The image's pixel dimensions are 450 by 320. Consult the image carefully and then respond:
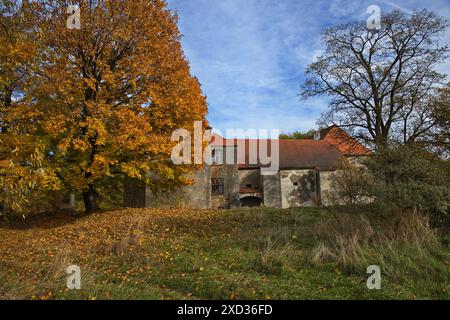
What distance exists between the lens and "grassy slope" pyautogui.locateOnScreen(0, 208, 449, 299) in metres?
6.09

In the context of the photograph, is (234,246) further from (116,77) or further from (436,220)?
(116,77)

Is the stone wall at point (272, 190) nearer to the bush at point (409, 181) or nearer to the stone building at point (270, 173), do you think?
the stone building at point (270, 173)

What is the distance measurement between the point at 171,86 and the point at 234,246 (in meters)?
7.89

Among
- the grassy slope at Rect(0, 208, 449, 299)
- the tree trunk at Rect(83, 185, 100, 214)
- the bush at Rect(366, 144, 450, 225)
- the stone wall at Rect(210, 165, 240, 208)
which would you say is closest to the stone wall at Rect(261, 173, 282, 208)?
the stone wall at Rect(210, 165, 240, 208)

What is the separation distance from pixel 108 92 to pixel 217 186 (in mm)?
18319

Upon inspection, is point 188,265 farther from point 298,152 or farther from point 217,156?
point 298,152

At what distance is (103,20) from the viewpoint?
13.9 metres

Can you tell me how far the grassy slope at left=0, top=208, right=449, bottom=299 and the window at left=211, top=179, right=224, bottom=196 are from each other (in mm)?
17797

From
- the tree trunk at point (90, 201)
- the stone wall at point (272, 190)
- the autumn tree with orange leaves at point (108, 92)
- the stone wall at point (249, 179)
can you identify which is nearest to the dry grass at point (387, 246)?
the autumn tree with orange leaves at point (108, 92)

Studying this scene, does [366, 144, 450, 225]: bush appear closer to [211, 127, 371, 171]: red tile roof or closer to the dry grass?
the dry grass

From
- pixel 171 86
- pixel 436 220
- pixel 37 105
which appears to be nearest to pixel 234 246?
pixel 436 220

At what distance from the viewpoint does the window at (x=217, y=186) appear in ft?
102

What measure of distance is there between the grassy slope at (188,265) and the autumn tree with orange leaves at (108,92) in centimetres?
266

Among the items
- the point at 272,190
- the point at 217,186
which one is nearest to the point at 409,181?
the point at 217,186
